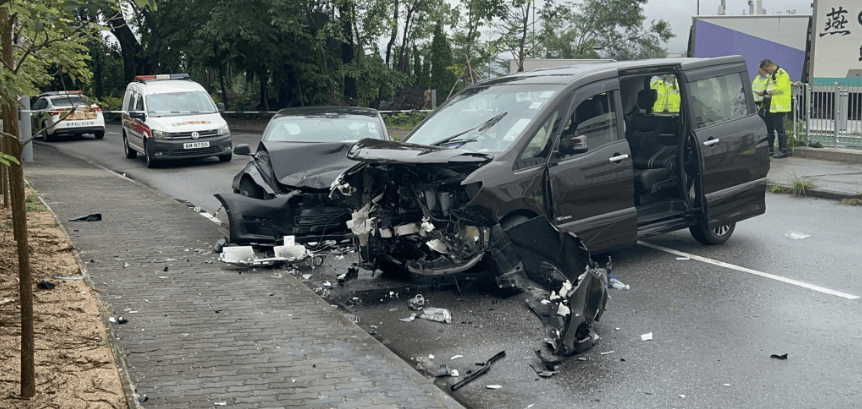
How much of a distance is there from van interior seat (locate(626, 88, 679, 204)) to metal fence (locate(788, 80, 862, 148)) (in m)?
8.94

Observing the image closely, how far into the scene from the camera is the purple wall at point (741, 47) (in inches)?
1038

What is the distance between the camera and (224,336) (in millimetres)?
6656

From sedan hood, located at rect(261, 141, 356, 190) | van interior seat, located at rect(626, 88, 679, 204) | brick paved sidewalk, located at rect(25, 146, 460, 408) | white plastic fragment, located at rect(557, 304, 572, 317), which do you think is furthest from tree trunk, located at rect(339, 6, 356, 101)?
white plastic fragment, located at rect(557, 304, 572, 317)

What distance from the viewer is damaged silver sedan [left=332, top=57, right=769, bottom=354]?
24.3ft

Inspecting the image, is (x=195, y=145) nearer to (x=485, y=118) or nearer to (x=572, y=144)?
(x=485, y=118)

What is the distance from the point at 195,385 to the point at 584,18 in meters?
57.7

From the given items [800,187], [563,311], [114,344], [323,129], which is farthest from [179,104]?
[563,311]

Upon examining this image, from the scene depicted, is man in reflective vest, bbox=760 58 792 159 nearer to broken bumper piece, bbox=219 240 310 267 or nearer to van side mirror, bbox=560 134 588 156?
van side mirror, bbox=560 134 588 156

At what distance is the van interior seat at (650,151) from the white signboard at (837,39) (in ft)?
42.3

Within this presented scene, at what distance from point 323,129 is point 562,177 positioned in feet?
16.0

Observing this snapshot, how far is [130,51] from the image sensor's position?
Result: 159ft

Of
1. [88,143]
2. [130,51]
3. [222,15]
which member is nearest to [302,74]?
[222,15]

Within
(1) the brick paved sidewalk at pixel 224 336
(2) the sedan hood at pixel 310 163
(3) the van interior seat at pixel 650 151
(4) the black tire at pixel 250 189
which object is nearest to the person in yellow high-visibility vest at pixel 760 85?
(3) the van interior seat at pixel 650 151

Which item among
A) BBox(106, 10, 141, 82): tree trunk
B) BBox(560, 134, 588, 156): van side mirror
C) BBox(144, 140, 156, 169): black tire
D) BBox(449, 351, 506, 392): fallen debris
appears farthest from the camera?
BBox(106, 10, 141, 82): tree trunk
